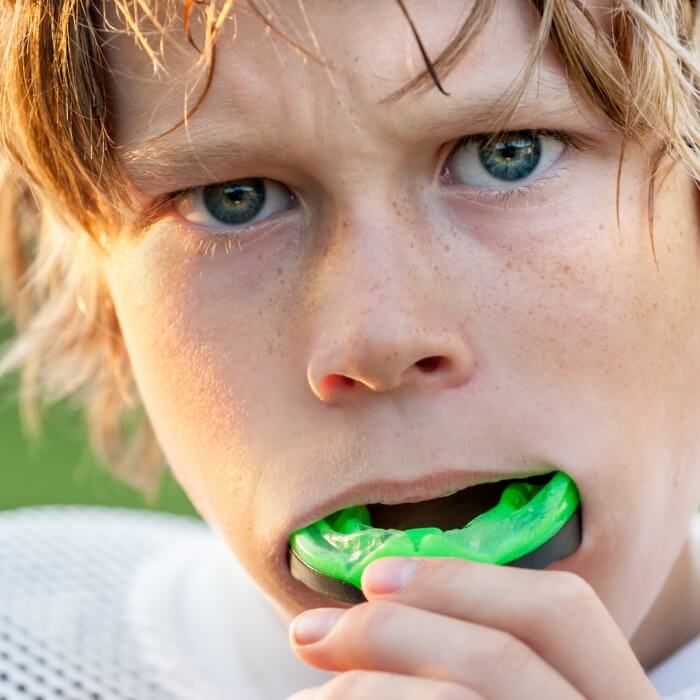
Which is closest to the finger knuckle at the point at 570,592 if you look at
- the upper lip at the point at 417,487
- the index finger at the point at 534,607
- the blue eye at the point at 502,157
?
the index finger at the point at 534,607

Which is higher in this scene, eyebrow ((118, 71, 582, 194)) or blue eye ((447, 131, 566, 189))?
eyebrow ((118, 71, 582, 194))

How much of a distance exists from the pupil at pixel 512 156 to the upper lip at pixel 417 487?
0.26m

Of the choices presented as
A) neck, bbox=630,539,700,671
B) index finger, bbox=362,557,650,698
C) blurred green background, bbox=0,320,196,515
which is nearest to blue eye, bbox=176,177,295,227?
index finger, bbox=362,557,650,698

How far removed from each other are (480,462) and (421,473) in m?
0.05

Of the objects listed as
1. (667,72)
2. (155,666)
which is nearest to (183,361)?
(155,666)

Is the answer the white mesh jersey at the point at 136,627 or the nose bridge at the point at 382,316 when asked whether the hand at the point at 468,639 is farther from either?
the white mesh jersey at the point at 136,627

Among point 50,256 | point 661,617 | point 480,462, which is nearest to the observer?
point 480,462

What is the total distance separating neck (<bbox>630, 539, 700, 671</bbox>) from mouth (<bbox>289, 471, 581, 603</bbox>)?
297mm

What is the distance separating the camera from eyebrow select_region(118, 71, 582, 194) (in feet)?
3.37

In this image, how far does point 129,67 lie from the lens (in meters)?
1.12

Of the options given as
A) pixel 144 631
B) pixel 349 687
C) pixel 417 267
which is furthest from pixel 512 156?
pixel 144 631

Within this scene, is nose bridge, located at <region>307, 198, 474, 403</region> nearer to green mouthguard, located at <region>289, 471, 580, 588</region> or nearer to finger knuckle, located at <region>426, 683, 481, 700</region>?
green mouthguard, located at <region>289, 471, 580, 588</region>

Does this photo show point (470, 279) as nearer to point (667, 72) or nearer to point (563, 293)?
point (563, 293)

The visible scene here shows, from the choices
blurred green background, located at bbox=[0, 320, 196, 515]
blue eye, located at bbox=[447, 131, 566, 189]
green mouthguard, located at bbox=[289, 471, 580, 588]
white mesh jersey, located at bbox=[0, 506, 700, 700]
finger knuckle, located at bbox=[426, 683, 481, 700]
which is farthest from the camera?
blurred green background, located at bbox=[0, 320, 196, 515]
